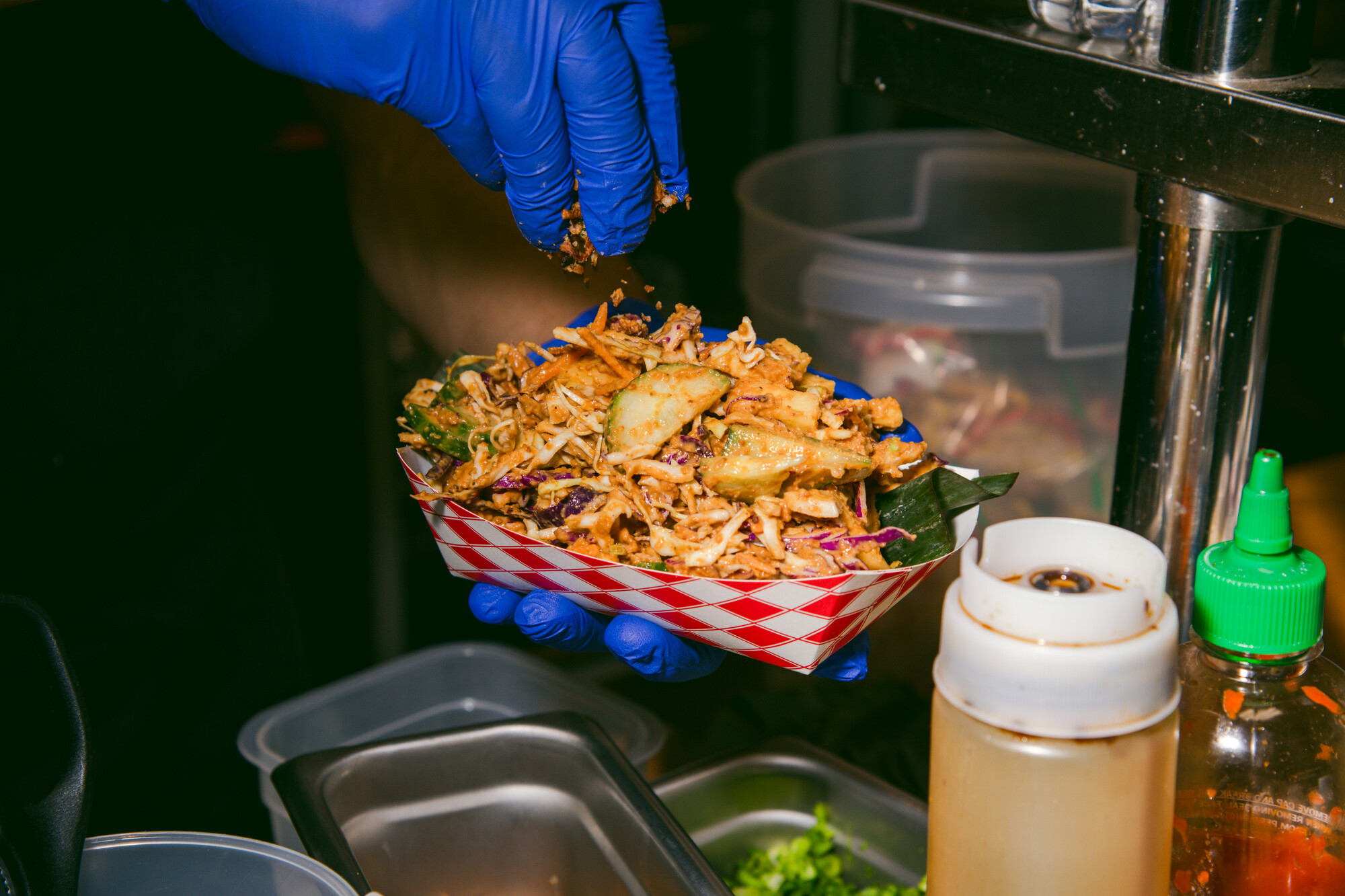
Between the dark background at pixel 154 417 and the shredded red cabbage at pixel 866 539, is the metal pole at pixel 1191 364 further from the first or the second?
the dark background at pixel 154 417

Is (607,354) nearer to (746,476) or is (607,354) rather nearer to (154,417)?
(746,476)

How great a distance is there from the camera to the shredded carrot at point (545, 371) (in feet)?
4.32

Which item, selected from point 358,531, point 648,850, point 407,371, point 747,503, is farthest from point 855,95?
point 648,850

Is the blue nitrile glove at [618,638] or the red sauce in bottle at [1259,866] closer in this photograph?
the red sauce in bottle at [1259,866]

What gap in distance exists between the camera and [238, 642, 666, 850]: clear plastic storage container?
161 centimetres

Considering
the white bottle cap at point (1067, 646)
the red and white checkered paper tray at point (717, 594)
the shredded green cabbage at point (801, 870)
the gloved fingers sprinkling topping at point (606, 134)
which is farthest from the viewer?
the shredded green cabbage at point (801, 870)

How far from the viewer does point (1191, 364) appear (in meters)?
0.92

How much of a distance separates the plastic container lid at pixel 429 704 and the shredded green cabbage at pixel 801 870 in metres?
0.29

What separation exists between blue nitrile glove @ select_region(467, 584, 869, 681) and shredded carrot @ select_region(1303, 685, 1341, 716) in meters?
0.43

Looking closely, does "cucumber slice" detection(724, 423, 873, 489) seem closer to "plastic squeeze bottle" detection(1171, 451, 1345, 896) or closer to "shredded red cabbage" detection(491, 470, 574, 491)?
"shredded red cabbage" detection(491, 470, 574, 491)

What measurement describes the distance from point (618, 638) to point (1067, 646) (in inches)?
21.6

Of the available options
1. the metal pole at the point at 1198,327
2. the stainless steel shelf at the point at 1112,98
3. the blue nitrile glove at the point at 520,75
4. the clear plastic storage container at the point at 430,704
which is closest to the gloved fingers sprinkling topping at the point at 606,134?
the blue nitrile glove at the point at 520,75

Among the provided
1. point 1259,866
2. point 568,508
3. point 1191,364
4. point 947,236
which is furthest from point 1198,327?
point 947,236

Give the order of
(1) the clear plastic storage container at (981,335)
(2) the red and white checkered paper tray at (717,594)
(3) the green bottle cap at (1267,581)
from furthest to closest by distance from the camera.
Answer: (1) the clear plastic storage container at (981,335)
(2) the red and white checkered paper tray at (717,594)
(3) the green bottle cap at (1267,581)
